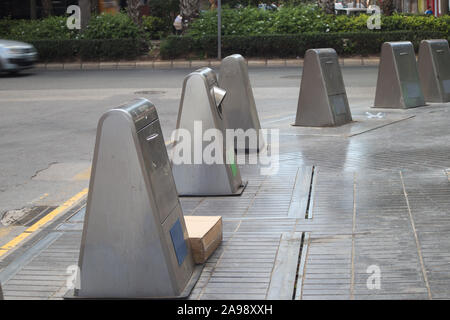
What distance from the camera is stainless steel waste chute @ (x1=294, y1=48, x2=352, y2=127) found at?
10.6 meters

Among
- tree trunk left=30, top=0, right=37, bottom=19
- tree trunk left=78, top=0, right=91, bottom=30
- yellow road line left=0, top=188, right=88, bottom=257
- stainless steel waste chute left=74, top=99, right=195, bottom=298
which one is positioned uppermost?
tree trunk left=30, top=0, right=37, bottom=19

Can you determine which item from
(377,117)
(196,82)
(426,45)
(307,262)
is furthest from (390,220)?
(426,45)

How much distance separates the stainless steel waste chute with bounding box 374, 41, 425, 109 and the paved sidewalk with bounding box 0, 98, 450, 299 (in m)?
→ 3.48

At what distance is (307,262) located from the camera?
4.99m

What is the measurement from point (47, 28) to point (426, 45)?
52.0ft

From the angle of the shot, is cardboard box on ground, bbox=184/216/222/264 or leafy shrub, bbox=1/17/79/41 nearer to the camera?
cardboard box on ground, bbox=184/216/222/264

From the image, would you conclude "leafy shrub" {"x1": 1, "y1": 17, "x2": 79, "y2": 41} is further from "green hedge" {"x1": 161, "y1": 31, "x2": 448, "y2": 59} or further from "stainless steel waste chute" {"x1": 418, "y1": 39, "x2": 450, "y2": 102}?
"stainless steel waste chute" {"x1": 418, "y1": 39, "x2": 450, "y2": 102}

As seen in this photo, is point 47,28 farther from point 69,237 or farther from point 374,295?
point 374,295

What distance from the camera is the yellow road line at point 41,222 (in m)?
5.90

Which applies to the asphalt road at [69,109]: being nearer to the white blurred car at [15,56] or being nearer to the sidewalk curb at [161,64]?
the white blurred car at [15,56]

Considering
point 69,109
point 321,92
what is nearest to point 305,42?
point 69,109

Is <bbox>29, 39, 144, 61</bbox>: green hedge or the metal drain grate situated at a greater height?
<bbox>29, 39, 144, 61</bbox>: green hedge

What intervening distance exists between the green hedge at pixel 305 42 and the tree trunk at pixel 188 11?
246 cm

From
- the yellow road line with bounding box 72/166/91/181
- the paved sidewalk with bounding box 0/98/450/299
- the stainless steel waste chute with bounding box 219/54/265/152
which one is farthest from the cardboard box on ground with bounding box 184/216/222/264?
the stainless steel waste chute with bounding box 219/54/265/152
